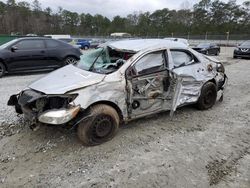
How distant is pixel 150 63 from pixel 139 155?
1738 millimetres

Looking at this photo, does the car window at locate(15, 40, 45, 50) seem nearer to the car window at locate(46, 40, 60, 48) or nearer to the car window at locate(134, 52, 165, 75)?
the car window at locate(46, 40, 60, 48)

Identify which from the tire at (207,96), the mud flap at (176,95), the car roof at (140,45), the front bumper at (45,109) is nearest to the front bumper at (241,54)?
the tire at (207,96)

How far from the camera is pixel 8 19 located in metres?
73.4

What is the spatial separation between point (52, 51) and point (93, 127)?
697 centimetres

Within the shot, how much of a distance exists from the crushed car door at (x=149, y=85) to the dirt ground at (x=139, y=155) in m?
0.40

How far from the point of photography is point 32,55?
31.5ft

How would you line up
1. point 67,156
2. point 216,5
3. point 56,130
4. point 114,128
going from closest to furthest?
1. point 67,156
2. point 114,128
3. point 56,130
4. point 216,5

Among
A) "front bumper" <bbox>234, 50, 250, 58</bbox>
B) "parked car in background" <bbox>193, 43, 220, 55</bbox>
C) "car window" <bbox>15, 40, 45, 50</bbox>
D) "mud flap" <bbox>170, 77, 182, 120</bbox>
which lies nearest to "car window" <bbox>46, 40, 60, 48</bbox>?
"car window" <bbox>15, 40, 45, 50</bbox>

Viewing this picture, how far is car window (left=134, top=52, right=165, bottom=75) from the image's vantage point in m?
4.50

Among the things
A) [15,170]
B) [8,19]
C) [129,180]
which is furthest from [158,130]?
[8,19]

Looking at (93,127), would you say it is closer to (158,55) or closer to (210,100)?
(158,55)

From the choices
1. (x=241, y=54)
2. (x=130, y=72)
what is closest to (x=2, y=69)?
(x=130, y=72)

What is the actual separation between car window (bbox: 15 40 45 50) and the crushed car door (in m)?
6.48

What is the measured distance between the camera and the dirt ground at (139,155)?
3.20m
